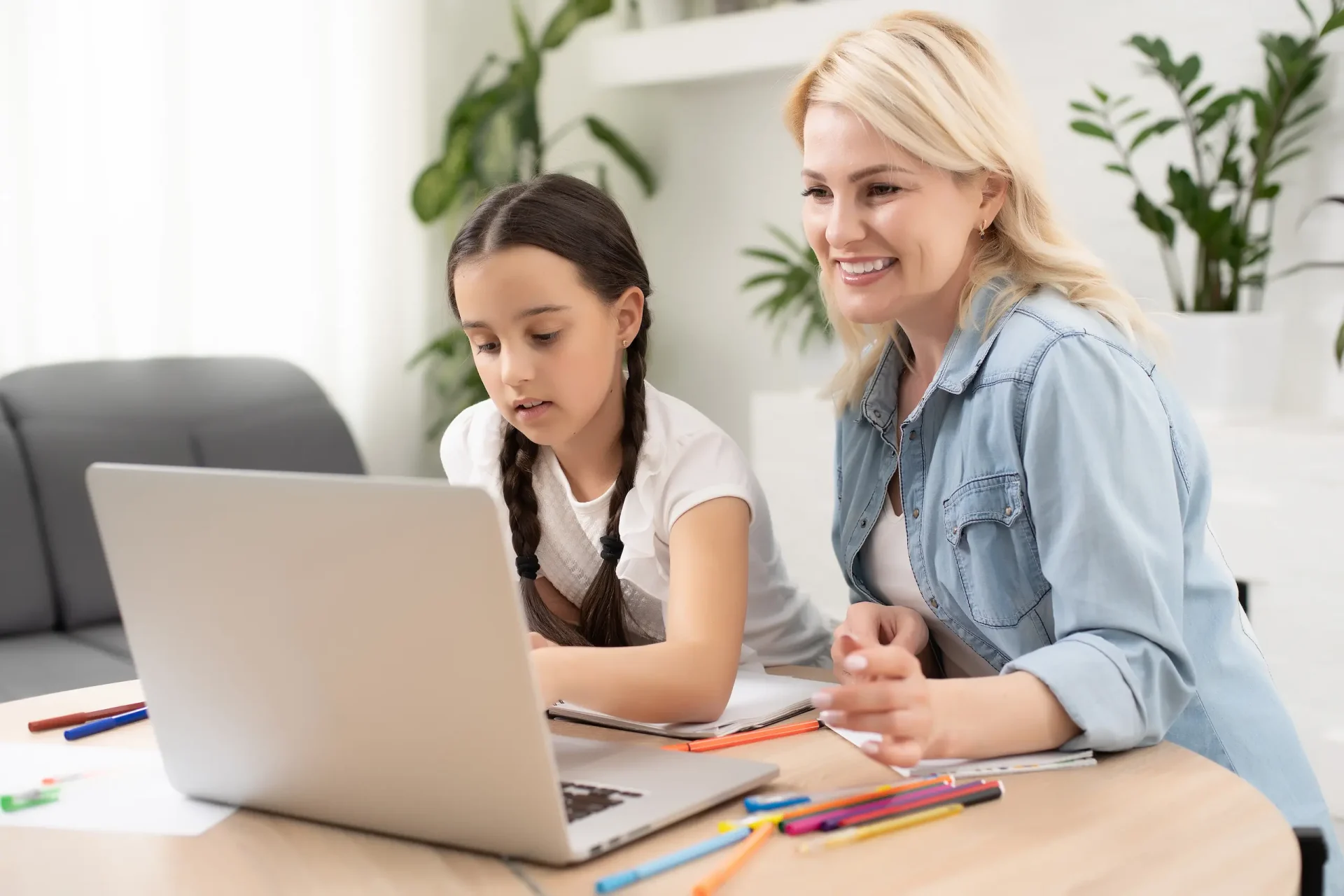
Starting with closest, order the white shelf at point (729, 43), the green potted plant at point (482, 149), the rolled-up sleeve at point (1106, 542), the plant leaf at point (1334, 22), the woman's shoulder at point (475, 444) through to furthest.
Result: 1. the rolled-up sleeve at point (1106, 542)
2. the woman's shoulder at point (475, 444)
3. the plant leaf at point (1334, 22)
4. the white shelf at point (729, 43)
5. the green potted plant at point (482, 149)

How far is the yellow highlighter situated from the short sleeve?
0.48 meters

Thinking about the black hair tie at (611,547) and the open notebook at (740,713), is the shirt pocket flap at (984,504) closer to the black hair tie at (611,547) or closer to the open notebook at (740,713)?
the open notebook at (740,713)

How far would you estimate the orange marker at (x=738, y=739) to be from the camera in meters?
1.02

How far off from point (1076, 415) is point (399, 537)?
57cm

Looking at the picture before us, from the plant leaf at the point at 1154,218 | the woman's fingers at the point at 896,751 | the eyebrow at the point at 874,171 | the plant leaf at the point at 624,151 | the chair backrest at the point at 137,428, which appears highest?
the plant leaf at the point at 624,151

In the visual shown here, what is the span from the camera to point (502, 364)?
128 cm

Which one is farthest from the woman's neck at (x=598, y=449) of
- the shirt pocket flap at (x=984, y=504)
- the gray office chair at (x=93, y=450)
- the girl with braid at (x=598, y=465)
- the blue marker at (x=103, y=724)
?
the gray office chair at (x=93, y=450)

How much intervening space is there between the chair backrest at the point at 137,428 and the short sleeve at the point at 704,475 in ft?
4.39

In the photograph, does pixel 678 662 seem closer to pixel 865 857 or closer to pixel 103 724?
pixel 865 857

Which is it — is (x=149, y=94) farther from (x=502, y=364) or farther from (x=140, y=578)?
(x=140, y=578)

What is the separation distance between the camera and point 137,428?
2.58m

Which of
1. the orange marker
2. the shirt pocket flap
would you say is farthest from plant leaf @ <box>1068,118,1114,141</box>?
A: the orange marker

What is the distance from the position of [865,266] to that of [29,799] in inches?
31.1

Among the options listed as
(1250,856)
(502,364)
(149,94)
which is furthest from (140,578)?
(149,94)
